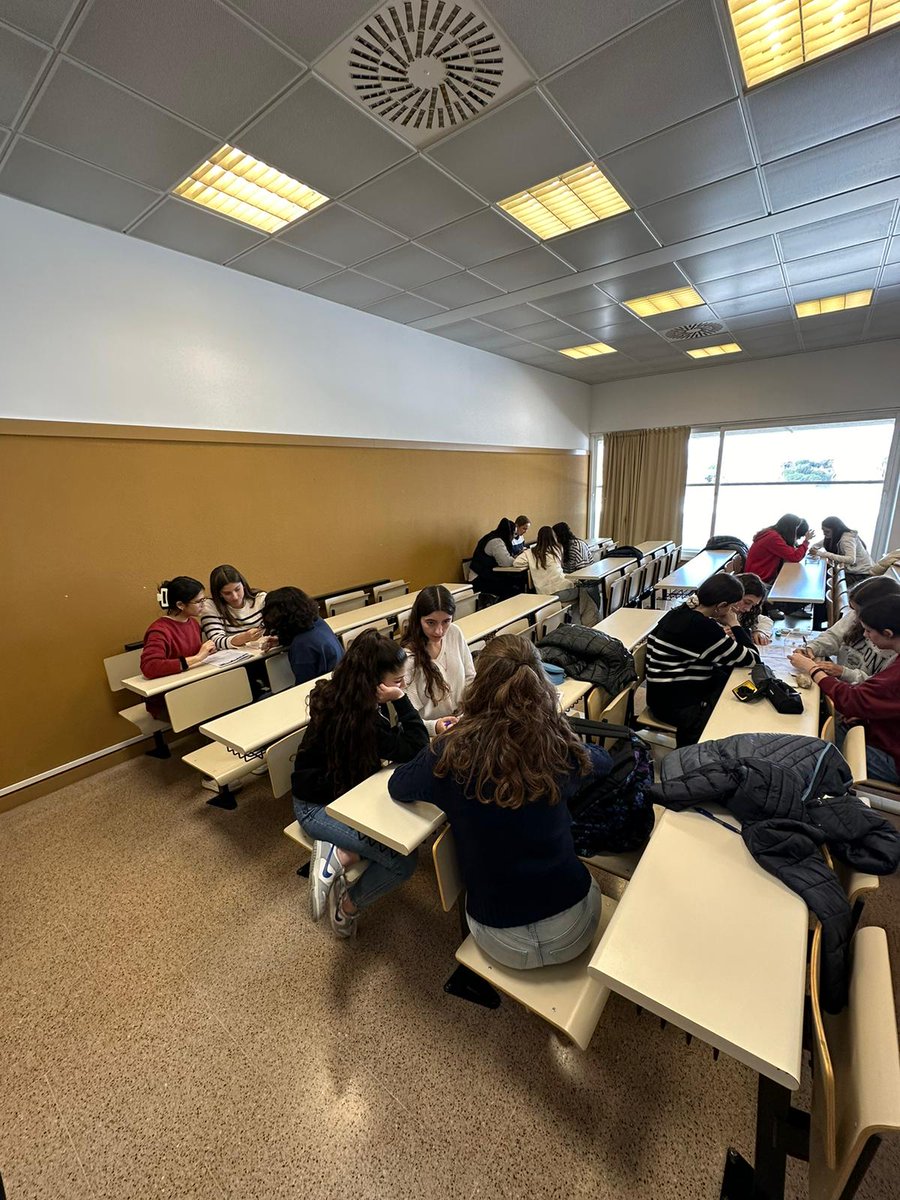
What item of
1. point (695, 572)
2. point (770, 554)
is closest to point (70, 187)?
point (695, 572)

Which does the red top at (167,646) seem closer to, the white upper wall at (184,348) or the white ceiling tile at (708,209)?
the white upper wall at (184,348)

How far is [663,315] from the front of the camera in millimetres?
4852

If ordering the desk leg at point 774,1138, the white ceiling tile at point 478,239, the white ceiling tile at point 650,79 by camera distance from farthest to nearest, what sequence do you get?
the white ceiling tile at point 478,239, the white ceiling tile at point 650,79, the desk leg at point 774,1138

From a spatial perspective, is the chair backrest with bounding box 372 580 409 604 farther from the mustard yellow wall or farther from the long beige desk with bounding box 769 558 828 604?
the long beige desk with bounding box 769 558 828 604

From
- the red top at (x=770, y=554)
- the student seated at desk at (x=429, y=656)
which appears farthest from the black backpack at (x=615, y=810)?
the red top at (x=770, y=554)

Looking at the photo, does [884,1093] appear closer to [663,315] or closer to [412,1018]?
[412,1018]

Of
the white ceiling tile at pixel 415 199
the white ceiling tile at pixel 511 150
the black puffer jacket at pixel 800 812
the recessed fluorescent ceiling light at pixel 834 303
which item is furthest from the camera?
the recessed fluorescent ceiling light at pixel 834 303

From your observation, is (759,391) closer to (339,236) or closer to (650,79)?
(650,79)

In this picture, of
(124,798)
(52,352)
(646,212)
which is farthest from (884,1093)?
(52,352)

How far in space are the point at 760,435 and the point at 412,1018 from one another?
833cm

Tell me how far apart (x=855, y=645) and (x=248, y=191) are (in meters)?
4.23

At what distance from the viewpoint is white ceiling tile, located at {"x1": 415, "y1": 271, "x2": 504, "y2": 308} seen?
12.5 ft

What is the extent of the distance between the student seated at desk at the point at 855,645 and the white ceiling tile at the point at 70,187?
428cm

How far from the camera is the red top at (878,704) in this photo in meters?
1.98
